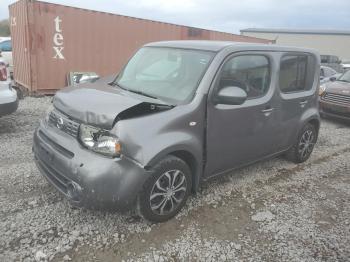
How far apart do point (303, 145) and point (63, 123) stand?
3721 millimetres

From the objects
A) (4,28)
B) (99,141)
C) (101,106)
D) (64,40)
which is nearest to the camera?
(99,141)

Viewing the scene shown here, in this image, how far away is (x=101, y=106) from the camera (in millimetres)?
3174

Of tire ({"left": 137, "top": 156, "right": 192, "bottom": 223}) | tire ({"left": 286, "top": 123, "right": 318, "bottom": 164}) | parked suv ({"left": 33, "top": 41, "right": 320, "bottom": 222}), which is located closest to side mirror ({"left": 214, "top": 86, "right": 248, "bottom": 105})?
parked suv ({"left": 33, "top": 41, "right": 320, "bottom": 222})

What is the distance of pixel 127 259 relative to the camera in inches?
116

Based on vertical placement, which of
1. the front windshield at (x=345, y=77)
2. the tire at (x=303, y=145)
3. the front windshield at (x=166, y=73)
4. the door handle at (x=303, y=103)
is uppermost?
the front windshield at (x=166, y=73)

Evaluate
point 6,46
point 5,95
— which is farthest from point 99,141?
point 6,46

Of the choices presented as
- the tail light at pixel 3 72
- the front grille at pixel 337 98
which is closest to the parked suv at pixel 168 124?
the tail light at pixel 3 72

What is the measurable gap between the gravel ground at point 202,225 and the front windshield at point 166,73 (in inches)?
49.7

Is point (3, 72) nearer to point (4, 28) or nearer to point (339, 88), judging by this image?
point (339, 88)

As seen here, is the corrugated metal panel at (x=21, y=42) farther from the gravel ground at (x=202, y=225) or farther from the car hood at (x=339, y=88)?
the car hood at (x=339, y=88)

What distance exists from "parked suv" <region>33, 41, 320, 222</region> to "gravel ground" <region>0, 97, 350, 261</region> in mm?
317

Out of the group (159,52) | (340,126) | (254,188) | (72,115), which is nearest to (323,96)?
(340,126)

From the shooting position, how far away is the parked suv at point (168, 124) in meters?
3.03

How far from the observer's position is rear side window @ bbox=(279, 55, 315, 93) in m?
4.65
